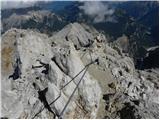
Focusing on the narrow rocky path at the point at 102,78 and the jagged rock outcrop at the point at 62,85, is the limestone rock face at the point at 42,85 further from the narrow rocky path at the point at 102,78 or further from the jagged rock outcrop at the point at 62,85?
the narrow rocky path at the point at 102,78

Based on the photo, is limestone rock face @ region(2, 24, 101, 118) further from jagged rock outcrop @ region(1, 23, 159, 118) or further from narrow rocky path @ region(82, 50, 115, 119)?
narrow rocky path @ region(82, 50, 115, 119)

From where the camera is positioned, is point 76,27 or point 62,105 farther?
point 76,27

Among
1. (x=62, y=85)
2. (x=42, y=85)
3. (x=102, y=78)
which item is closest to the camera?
(x=62, y=85)

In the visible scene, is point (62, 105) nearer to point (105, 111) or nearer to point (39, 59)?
point (105, 111)

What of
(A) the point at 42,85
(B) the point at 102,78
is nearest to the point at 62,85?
(A) the point at 42,85

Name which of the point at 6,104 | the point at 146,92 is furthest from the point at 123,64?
the point at 6,104

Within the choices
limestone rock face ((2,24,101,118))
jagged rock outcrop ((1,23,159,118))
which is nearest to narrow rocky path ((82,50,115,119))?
jagged rock outcrop ((1,23,159,118))

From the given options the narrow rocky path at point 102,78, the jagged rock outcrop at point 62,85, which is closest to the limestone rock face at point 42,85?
the jagged rock outcrop at point 62,85

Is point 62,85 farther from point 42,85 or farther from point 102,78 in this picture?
point 102,78
